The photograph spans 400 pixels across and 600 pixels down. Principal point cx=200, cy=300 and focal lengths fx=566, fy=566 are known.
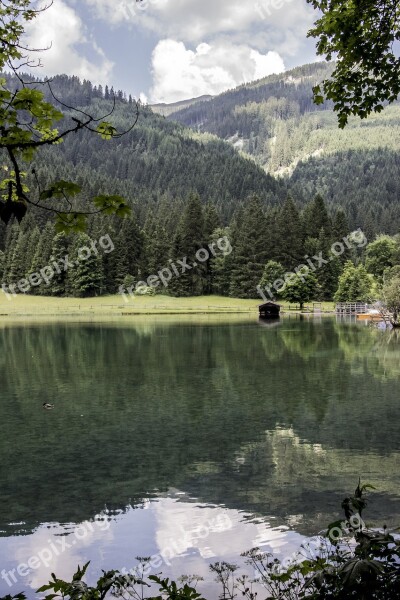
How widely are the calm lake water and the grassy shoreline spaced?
64.8 m

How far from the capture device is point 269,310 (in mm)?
83438

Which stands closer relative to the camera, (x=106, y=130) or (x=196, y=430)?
(x=106, y=130)

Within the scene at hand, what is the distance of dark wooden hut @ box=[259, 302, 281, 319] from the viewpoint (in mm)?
82688

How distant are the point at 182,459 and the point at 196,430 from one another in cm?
307

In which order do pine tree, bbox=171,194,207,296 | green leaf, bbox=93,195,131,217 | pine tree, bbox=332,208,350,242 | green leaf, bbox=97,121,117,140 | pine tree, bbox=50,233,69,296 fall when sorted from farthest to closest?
pine tree, bbox=332,208,350,242, pine tree, bbox=50,233,69,296, pine tree, bbox=171,194,207,296, green leaf, bbox=97,121,117,140, green leaf, bbox=93,195,131,217

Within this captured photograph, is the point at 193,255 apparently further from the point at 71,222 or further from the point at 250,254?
the point at 71,222

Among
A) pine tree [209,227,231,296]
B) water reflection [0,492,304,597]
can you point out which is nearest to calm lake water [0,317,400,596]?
water reflection [0,492,304,597]

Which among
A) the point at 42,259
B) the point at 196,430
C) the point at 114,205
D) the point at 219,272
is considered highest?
the point at 42,259

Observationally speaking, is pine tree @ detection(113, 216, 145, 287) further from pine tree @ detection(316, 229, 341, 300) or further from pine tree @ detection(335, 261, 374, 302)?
pine tree @ detection(335, 261, 374, 302)

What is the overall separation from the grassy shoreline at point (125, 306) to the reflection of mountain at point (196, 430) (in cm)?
5957

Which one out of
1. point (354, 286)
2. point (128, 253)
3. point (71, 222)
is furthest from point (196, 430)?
point (128, 253)

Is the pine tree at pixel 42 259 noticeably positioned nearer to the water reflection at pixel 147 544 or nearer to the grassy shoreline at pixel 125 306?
the grassy shoreline at pixel 125 306

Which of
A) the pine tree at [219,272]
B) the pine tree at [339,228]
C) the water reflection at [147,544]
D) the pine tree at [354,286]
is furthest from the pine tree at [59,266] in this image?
the water reflection at [147,544]

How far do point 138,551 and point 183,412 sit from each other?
10659 millimetres
